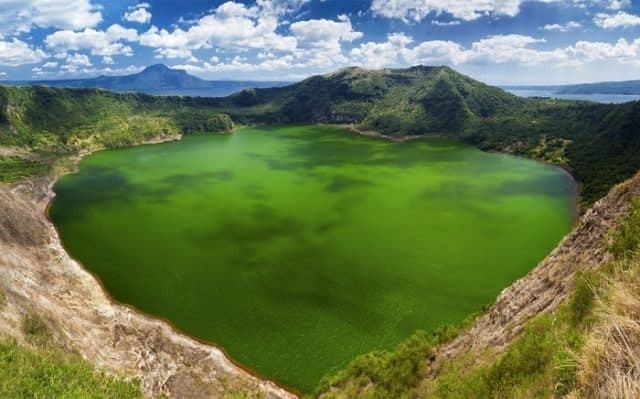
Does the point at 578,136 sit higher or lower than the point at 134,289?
higher

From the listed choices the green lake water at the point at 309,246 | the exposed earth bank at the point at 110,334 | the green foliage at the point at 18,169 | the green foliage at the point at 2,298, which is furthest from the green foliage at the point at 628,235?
the green foliage at the point at 18,169

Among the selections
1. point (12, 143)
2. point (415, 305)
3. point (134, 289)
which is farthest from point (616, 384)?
point (12, 143)

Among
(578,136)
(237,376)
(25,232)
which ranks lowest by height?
(237,376)

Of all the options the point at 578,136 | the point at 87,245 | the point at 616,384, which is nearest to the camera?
the point at 616,384

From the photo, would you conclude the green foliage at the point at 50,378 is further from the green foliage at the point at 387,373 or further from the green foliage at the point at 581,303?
the green foliage at the point at 581,303

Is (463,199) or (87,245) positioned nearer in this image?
(87,245)

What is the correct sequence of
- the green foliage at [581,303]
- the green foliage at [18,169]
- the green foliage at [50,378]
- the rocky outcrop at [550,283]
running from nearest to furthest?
the green foliage at [581,303]
the green foliage at [50,378]
the rocky outcrop at [550,283]
the green foliage at [18,169]

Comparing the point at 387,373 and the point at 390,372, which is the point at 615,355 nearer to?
the point at 390,372

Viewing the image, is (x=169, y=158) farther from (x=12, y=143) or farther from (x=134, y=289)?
(x=134, y=289)
